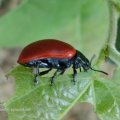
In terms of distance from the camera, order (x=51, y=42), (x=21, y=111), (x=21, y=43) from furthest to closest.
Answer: (x=21, y=43) < (x=51, y=42) < (x=21, y=111)

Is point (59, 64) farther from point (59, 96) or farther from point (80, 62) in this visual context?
point (59, 96)

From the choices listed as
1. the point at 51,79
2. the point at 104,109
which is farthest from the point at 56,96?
the point at 104,109

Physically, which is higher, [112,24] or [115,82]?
[112,24]

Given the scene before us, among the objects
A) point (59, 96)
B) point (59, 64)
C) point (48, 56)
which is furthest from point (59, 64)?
point (59, 96)

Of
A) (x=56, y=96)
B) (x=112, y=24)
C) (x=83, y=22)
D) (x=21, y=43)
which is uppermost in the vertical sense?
(x=112, y=24)

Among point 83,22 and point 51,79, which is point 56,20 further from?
point 51,79

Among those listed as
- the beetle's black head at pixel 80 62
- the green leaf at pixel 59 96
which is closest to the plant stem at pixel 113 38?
the green leaf at pixel 59 96
